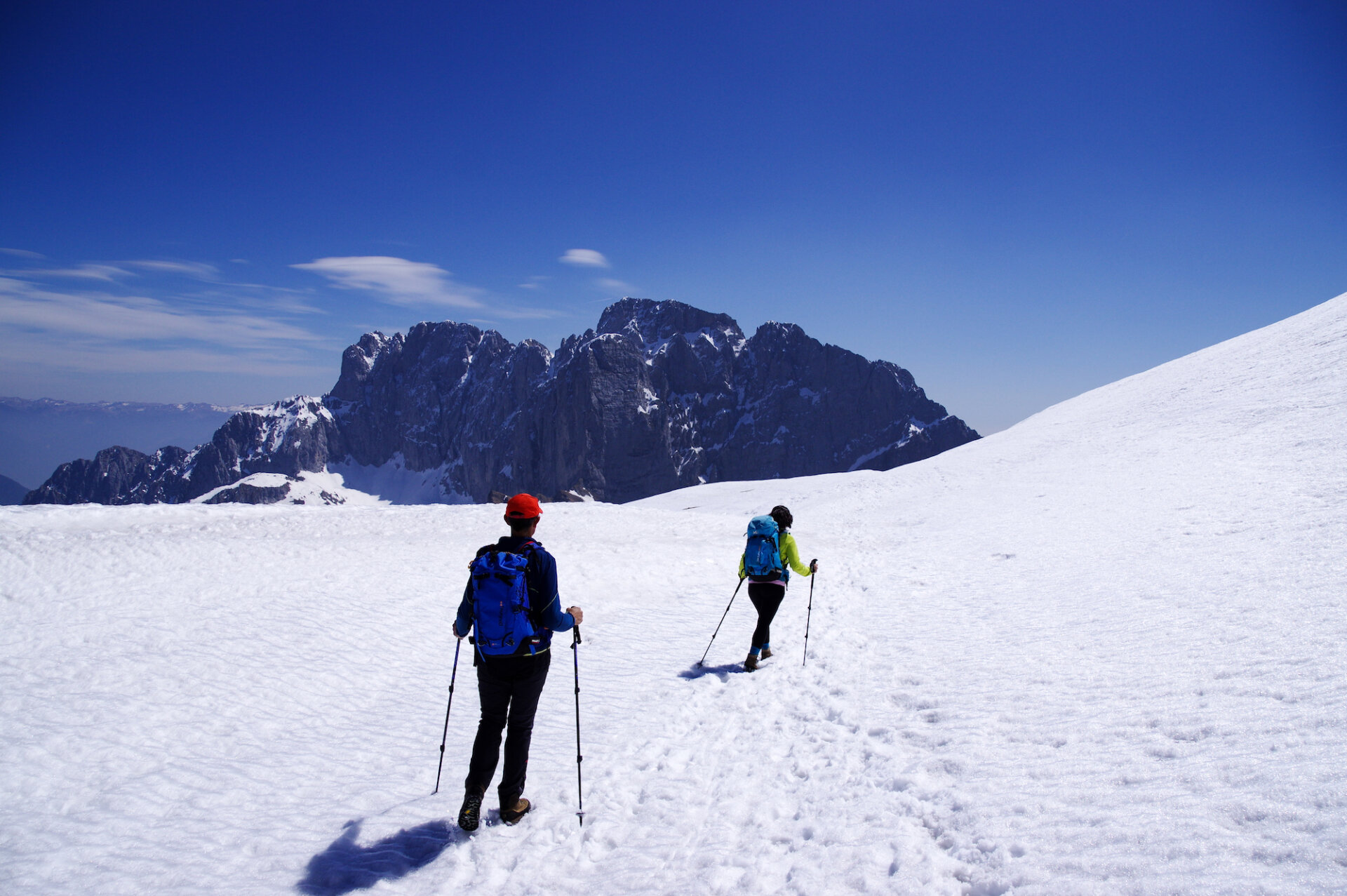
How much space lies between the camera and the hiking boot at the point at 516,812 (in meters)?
6.06

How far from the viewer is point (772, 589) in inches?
401

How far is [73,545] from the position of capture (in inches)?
674

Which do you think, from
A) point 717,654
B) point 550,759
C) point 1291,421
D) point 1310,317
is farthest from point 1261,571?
point 1310,317

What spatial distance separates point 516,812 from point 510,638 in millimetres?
1949

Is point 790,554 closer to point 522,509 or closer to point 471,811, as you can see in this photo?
point 522,509

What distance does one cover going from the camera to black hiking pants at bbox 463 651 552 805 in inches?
230

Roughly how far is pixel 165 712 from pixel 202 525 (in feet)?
47.6

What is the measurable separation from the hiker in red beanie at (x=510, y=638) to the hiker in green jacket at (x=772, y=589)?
479 centimetres

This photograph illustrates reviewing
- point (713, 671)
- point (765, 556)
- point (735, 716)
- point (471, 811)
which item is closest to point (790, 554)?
point (765, 556)

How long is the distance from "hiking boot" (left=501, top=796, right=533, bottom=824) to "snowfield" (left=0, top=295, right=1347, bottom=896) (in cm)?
11

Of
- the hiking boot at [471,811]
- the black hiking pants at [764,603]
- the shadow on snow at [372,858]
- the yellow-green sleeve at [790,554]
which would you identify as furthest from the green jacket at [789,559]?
the shadow on snow at [372,858]

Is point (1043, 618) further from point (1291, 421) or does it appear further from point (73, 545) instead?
point (73, 545)

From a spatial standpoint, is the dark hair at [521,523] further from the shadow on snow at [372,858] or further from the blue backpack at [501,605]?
the shadow on snow at [372,858]

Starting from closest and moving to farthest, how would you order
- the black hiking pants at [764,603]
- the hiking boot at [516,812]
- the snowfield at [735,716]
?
the snowfield at [735,716] → the hiking boot at [516,812] → the black hiking pants at [764,603]
